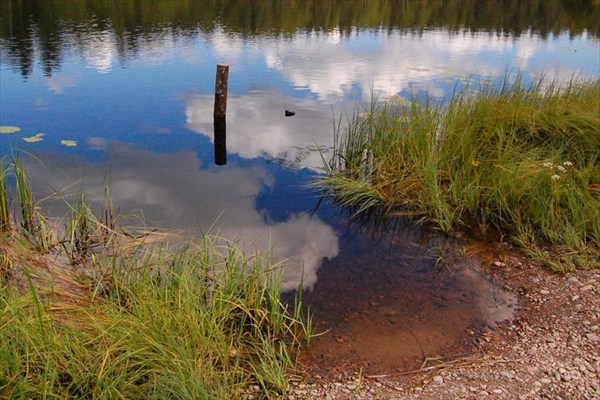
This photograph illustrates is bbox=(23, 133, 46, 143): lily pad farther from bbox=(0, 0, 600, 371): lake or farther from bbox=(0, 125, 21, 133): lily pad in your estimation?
bbox=(0, 125, 21, 133): lily pad

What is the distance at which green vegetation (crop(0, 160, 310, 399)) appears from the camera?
303cm

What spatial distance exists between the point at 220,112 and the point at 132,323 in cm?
665

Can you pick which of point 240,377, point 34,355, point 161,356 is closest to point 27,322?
point 34,355

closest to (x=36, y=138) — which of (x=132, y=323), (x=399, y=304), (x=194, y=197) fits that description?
(x=194, y=197)

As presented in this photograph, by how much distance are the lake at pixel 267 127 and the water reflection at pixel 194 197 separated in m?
0.03

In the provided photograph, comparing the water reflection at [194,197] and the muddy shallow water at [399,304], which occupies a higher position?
the water reflection at [194,197]

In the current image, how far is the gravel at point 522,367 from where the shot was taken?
3.56 metres

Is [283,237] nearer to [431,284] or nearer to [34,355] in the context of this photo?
[431,284]

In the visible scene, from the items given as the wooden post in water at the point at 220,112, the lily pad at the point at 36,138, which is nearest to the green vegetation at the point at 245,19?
the lily pad at the point at 36,138

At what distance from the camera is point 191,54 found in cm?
1717

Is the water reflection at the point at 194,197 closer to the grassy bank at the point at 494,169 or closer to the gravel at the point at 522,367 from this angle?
the grassy bank at the point at 494,169

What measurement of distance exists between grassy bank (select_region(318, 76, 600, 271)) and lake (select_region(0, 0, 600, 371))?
0.47m

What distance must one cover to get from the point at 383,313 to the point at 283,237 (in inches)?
70.9

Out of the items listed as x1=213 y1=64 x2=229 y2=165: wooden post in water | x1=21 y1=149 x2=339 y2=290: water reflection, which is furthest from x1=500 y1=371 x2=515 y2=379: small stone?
x1=213 y1=64 x2=229 y2=165: wooden post in water
